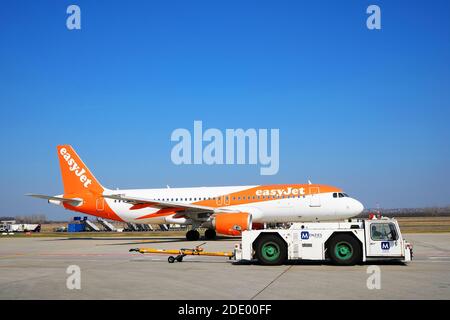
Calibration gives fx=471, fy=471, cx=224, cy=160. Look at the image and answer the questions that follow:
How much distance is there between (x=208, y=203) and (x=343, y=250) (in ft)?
61.7

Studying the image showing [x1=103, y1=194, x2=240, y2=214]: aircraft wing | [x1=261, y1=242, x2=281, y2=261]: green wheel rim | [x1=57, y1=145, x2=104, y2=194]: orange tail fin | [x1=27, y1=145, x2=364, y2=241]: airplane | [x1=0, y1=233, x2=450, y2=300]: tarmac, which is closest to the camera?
[x1=0, y1=233, x2=450, y2=300]: tarmac

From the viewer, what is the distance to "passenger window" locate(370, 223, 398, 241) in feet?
49.6

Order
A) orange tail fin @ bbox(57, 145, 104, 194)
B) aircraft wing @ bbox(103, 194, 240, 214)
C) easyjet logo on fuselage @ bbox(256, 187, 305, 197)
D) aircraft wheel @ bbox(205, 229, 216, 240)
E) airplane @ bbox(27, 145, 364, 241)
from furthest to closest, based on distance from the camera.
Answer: orange tail fin @ bbox(57, 145, 104, 194) → aircraft wheel @ bbox(205, 229, 216, 240) → easyjet logo on fuselage @ bbox(256, 187, 305, 197) → aircraft wing @ bbox(103, 194, 240, 214) → airplane @ bbox(27, 145, 364, 241)

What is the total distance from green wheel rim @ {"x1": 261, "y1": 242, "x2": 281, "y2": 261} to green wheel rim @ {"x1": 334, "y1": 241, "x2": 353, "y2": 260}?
1954 mm

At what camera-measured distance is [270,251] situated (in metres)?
16.2

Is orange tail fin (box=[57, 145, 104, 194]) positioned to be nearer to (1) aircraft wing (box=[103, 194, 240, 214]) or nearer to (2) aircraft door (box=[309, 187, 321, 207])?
(1) aircraft wing (box=[103, 194, 240, 214])

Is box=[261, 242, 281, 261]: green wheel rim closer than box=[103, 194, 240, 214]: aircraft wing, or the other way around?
box=[261, 242, 281, 261]: green wheel rim

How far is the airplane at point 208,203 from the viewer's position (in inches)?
1212

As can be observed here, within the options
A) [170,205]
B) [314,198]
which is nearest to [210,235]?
[170,205]

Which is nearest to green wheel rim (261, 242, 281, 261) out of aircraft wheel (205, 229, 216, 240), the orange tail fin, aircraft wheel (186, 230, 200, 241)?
aircraft wheel (186, 230, 200, 241)

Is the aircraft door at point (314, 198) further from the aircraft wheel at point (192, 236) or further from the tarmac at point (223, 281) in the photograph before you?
the tarmac at point (223, 281)

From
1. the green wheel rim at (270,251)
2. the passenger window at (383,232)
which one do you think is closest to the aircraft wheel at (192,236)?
the green wheel rim at (270,251)

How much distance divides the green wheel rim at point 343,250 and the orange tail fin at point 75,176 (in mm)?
25665
